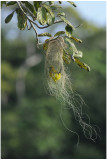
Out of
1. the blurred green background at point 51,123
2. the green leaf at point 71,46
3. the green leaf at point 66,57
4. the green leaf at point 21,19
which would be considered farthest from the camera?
the blurred green background at point 51,123

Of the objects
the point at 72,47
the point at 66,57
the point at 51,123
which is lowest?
the point at 51,123

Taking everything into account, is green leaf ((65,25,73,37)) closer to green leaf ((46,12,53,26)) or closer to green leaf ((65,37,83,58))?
green leaf ((65,37,83,58))

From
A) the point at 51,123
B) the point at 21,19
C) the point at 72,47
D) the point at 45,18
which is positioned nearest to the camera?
the point at 72,47

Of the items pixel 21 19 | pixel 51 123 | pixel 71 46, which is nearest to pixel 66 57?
pixel 71 46

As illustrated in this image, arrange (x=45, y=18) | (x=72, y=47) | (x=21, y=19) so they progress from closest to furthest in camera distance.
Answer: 1. (x=72, y=47)
2. (x=45, y=18)
3. (x=21, y=19)

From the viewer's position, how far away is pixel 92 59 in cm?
1597

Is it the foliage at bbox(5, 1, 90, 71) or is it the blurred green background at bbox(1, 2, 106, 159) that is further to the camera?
the blurred green background at bbox(1, 2, 106, 159)

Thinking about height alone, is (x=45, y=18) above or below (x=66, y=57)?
above

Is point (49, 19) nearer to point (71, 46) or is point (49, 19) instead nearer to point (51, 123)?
point (71, 46)

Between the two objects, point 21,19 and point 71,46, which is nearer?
point 71,46

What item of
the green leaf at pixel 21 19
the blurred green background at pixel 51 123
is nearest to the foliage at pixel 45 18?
the green leaf at pixel 21 19

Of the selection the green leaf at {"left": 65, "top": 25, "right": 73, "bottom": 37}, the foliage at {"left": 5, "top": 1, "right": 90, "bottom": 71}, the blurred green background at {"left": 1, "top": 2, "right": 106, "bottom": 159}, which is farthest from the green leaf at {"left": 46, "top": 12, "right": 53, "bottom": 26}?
the blurred green background at {"left": 1, "top": 2, "right": 106, "bottom": 159}

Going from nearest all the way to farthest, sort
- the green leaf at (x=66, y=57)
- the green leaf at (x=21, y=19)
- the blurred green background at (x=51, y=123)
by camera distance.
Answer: the green leaf at (x=66, y=57) → the green leaf at (x=21, y=19) → the blurred green background at (x=51, y=123)

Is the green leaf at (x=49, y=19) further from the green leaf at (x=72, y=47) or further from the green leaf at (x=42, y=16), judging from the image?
the green leaf at (x=72, y=47)
